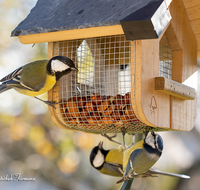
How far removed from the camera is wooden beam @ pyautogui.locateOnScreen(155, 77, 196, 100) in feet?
3.51

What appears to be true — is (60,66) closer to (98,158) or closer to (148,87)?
(148,87)

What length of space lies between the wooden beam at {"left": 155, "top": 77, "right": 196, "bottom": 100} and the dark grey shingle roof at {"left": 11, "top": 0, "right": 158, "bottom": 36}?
0.32m

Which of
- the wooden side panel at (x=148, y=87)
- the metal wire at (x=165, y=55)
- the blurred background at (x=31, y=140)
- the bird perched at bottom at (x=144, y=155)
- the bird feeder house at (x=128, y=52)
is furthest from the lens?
the blurred background at (x=31, y=140)

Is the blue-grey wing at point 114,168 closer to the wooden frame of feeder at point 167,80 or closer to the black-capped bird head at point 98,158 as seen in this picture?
the black-capped bird head at point 98,158

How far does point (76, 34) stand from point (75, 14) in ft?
0.24

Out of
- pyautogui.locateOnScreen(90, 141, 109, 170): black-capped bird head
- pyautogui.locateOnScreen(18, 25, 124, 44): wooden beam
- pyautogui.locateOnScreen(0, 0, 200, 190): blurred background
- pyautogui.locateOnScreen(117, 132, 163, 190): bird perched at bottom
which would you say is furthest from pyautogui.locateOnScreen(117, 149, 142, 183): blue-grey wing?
pyautogui.locateOnScreen(0, 0, 200, 190): blurred background

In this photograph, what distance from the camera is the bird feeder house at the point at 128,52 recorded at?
35.4 inches

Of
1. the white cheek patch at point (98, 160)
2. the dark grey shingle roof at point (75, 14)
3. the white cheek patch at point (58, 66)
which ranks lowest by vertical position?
the white cheek patch at point (98, 160)

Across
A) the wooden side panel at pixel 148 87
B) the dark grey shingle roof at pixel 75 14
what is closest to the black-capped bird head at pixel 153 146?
the wooden side panel at pixel 148 87

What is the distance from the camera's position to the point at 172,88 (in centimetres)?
113

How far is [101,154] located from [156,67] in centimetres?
61

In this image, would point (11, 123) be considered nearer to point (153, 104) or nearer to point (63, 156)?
point (63, 156)

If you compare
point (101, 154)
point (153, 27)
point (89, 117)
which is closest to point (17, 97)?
point (101, 154)

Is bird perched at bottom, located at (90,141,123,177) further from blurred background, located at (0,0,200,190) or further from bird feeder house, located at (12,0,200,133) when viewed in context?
blurred background, located at (0,0,200,190)
